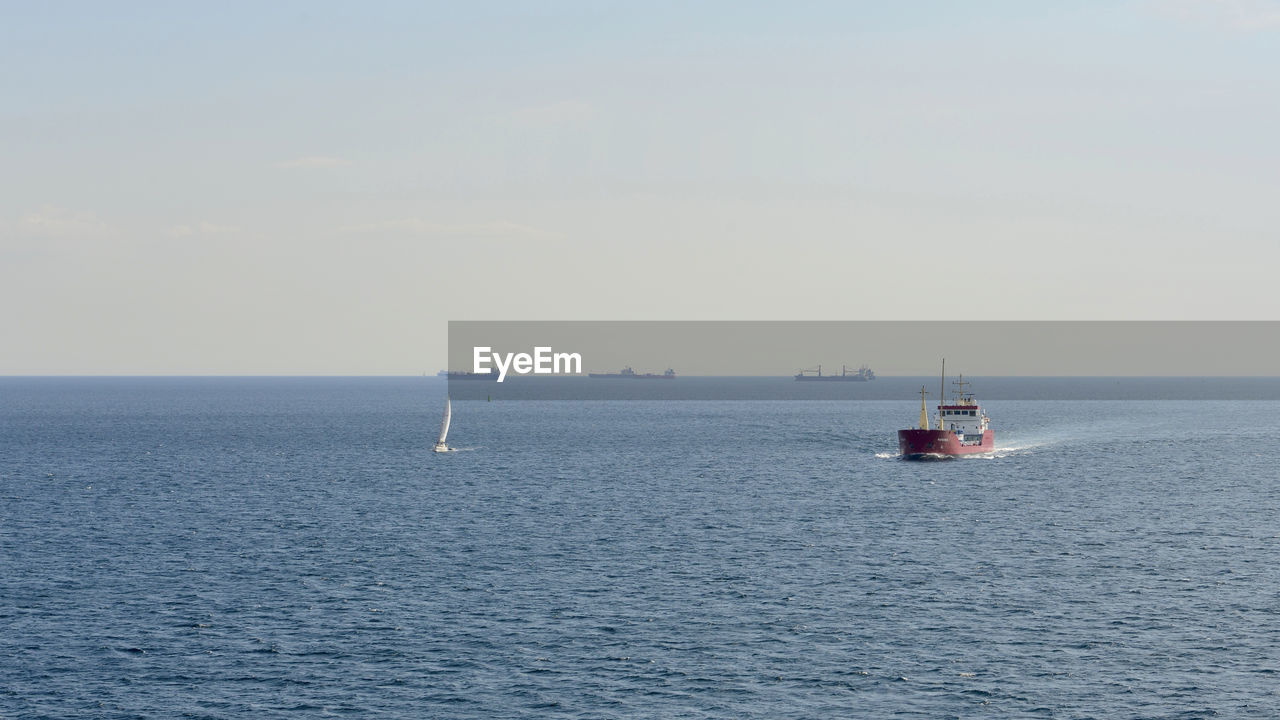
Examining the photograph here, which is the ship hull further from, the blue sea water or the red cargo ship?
the blue sea water

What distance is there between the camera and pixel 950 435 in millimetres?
160250

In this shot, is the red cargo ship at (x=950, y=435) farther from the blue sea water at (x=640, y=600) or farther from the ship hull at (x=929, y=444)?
the blue sea water at (x=640, y=600)

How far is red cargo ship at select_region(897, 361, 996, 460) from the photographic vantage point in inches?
6245

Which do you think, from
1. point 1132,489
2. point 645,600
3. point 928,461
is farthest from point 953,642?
point 928,461

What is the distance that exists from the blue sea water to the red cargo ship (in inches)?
1089

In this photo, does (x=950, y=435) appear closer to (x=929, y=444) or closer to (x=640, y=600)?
(x=929, y=444)

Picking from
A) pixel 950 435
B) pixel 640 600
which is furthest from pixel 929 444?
pixel 640 600

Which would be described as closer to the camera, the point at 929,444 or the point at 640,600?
the point at 640,600

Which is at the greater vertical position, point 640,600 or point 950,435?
point 950,435

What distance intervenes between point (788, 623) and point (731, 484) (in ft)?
236

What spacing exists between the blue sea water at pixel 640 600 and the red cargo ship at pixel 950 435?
27652 millimetres

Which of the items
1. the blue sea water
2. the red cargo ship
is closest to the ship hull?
the red cargo ship

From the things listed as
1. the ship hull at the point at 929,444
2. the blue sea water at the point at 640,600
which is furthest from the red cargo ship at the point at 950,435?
the blue sea water at the point at 640,600

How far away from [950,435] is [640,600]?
334 ft
